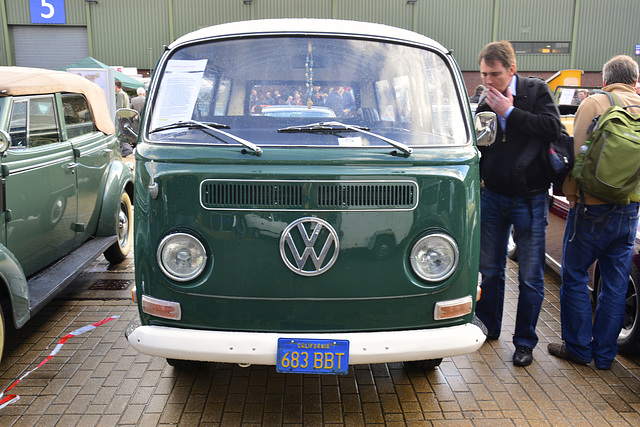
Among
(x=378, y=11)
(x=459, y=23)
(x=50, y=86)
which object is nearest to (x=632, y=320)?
(x=50, y=86)

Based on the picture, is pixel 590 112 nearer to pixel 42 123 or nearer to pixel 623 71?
pixel 623 71

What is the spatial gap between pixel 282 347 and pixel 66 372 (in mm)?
1850

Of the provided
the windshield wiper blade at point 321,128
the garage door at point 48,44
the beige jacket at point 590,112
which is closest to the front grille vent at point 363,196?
the windshield wiper blade at point 321,128

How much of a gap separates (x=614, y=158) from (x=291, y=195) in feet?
6.63

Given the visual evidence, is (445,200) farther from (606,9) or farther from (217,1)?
(606,9)

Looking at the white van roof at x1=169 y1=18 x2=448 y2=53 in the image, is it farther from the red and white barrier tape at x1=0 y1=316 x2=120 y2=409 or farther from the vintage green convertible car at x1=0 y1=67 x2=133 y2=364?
the red and white barrier tape at x1=0 y1=316 x2=120 y2=409

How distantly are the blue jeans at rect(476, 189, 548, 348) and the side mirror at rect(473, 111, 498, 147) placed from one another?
672mm

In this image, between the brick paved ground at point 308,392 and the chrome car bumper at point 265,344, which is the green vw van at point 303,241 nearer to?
the chrome car bumper at point 265,344

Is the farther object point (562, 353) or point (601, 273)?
point (562, 353)

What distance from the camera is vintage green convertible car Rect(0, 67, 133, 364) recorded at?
3979 mm

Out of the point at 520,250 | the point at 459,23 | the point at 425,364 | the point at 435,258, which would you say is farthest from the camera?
the point at 459,23

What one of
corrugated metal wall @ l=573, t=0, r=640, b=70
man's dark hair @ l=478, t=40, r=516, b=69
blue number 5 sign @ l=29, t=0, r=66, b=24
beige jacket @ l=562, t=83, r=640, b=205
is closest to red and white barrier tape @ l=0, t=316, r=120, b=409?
man's dark hair @ l=478, t=40, r=516, b=69

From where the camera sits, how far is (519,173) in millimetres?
3738

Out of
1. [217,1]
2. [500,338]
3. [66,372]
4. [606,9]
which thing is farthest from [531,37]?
[66,372]
